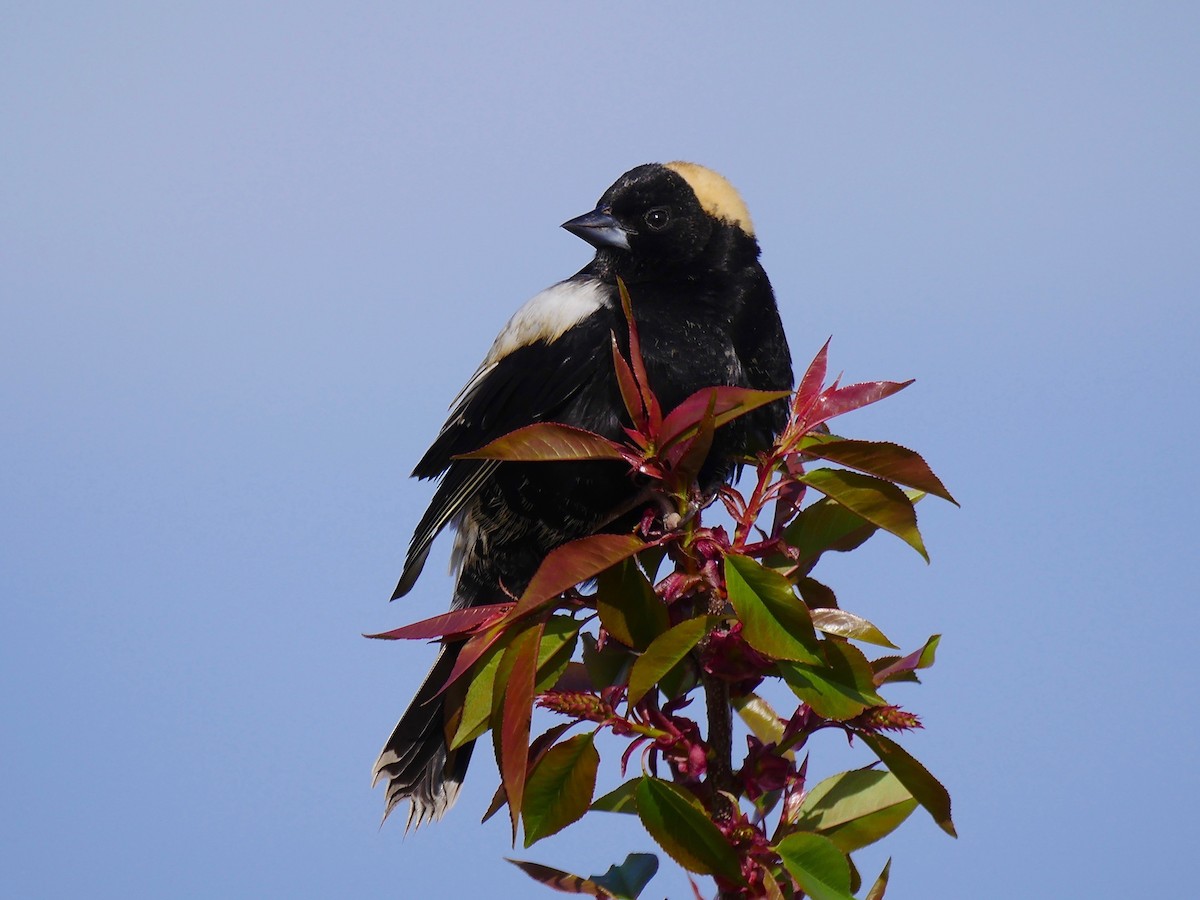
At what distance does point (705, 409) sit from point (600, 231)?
1492 mm

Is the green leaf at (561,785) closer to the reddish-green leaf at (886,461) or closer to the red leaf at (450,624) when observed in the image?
the red leaf at (450,624)

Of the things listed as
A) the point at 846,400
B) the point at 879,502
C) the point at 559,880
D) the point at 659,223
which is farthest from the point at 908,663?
the point at 659,223

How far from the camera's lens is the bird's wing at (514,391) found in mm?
2840

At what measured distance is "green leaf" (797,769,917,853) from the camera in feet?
6.00

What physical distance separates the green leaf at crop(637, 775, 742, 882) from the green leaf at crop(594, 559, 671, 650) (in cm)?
22

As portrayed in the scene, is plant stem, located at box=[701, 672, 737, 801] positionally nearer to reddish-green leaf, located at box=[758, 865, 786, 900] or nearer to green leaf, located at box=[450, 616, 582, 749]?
reddish-green leaf, located at box=[758, 865, 786, 900]

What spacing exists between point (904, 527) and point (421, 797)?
162 cm

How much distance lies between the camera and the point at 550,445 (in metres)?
1.70

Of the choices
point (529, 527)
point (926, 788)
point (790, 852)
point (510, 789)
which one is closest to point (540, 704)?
point (510, 789)

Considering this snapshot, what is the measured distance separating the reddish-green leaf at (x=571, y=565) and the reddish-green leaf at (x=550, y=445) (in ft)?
0.40

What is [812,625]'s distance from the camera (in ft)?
5.29

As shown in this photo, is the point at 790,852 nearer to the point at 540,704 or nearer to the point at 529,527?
the point at 540,704

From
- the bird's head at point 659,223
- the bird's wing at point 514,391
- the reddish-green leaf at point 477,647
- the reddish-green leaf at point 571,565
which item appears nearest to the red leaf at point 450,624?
the reddish-green leaf at point 477,647

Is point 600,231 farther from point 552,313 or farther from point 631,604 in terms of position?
point 631,604
